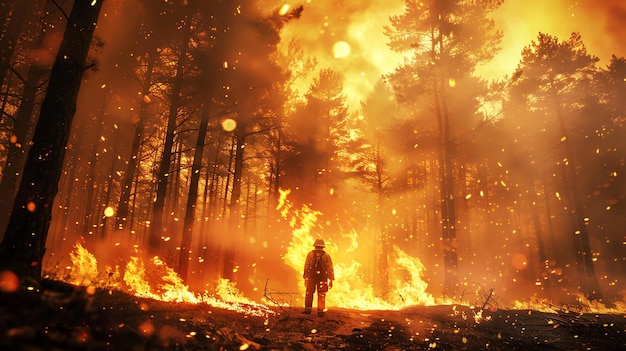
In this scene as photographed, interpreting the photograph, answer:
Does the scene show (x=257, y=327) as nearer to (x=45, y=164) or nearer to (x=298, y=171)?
(x=45, y=164)

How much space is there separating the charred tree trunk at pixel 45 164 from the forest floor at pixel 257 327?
864mm

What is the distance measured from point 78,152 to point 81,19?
20709 millimetres

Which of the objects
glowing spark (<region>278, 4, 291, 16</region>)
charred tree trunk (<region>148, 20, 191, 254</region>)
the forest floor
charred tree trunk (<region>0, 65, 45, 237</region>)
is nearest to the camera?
the forest floor

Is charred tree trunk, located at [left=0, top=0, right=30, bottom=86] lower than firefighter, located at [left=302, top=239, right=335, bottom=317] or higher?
higher

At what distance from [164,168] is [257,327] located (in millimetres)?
7283

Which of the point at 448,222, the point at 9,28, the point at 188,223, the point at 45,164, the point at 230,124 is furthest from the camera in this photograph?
the point at 230,124

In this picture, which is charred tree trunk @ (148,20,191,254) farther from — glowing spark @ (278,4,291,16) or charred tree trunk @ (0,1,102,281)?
charred tree trunk @ (0,1,102,281)

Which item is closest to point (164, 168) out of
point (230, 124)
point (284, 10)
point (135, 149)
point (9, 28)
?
point (135, 149)

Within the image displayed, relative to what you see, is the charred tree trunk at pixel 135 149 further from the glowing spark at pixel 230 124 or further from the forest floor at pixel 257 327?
the forest floor at pixel 257 327

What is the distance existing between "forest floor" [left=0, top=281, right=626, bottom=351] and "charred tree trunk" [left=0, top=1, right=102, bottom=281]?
0.86 metres

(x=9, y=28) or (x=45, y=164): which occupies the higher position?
(x=9, y=28)

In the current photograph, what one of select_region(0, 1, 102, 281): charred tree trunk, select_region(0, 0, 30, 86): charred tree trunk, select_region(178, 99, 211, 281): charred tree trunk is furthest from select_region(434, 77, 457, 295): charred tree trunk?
select_region(0, 0, 30, 86): charred tree trunk

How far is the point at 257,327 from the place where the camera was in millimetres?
6941

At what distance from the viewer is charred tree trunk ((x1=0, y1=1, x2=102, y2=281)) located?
487 cm
